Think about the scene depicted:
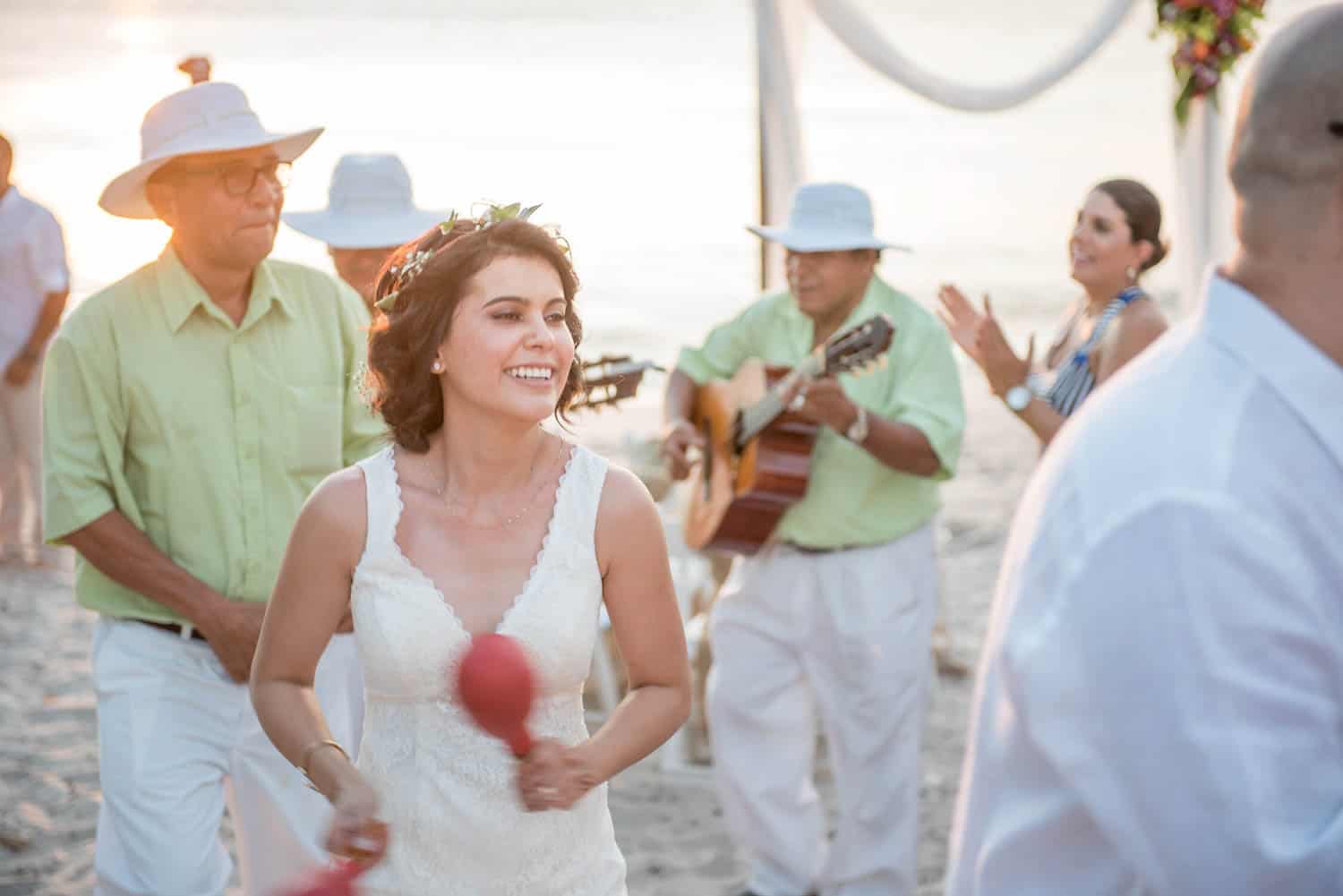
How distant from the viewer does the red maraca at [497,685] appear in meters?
2.21

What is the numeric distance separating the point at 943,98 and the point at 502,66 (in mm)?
23946

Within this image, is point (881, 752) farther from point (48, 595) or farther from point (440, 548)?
point (48, 595)

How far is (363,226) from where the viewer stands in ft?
16.8

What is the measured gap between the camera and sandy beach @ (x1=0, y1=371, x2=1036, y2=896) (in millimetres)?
5332

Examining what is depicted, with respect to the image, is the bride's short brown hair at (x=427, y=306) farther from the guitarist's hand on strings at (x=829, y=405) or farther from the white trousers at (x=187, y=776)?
the guitarist's hand on strings at (x=829, y=405)

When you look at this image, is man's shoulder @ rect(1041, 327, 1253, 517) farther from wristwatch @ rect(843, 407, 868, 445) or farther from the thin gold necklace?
wristwatch @ rect(843, 407, 868, 445)

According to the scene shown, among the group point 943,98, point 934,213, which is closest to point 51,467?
point 943,98

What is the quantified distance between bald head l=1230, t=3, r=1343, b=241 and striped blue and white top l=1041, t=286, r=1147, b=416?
3.21m

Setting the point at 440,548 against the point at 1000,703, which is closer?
the point at 1000,703

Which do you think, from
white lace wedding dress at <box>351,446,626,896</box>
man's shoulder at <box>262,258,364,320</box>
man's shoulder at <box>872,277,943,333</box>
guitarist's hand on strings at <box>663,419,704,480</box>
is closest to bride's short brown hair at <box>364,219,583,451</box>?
white lace wedding dress at <box>351,446,626,896</box>

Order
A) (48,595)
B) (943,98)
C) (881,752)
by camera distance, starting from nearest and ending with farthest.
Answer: (881,752) < (943,98) < (48,595)

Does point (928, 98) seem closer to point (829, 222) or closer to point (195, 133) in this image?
point (829, 222)

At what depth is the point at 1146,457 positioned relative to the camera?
146cm

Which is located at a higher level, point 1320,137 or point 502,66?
point 1320,137
